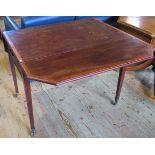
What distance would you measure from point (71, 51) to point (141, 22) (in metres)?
1.01

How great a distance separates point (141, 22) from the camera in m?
1.93

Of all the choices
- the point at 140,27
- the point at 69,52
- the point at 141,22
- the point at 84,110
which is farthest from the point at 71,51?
the point at 141,22

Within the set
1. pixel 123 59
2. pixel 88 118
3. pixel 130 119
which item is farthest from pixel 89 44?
pixel 130 119

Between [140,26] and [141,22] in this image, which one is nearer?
[140,26]

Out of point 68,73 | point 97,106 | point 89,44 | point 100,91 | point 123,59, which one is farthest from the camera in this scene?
point 100,91

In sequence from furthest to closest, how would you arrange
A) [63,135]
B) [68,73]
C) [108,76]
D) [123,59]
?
1. [108,76]
2. [63,135]
3. [123,59]
4. [68,73]

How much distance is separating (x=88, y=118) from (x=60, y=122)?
23 cm

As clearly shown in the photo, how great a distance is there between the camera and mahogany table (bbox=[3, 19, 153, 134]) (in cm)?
106

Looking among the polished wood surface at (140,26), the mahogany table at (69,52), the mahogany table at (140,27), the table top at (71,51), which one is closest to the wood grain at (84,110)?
the mahogany table at (69,52)

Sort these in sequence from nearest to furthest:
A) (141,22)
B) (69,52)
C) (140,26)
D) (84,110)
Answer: (69,52)
(84,110)
(140,26)
(141,22)

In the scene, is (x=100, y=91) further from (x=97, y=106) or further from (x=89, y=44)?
(x=89, y=44)

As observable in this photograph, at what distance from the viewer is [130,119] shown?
1643 mm

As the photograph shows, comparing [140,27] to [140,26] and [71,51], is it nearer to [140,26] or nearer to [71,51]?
[140,26]

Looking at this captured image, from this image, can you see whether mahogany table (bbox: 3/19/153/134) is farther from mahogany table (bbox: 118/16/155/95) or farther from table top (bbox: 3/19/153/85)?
mahogany table (bbox: 118/16/155/95)
